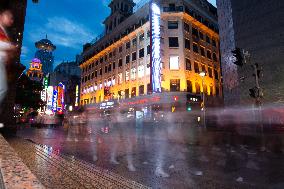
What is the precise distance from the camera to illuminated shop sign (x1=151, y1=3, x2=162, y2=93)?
31.1 metres

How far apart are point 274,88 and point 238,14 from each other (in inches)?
291

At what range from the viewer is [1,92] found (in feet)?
34.7

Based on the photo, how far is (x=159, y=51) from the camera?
31688 millimetres

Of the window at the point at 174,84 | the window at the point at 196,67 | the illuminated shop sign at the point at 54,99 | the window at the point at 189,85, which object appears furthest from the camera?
the illuminated shop sign at the point at 54,99

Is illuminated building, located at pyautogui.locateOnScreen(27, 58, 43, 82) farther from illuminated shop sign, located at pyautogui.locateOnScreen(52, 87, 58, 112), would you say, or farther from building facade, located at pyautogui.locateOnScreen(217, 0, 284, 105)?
building facade, located at pyautogui.locateOnScreen(217, 0, 284, 105)

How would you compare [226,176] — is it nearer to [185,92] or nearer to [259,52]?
[259,52]

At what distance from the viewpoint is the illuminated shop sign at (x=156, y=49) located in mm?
31141

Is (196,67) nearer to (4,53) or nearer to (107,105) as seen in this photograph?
(107,105)

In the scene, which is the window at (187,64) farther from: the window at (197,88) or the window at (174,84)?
the window at (197,88)

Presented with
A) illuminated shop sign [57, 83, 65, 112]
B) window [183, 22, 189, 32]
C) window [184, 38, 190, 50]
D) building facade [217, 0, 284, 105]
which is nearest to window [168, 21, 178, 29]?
window [183, 22, 189, 32]

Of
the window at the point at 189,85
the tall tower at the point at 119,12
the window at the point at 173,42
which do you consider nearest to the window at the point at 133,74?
the window at the point at 173,42

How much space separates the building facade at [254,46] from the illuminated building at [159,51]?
1190 centimetres

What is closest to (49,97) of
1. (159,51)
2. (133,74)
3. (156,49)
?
(133,74)

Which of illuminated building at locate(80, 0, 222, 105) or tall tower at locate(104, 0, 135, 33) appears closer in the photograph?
illuminated building at locate(80, 0, 222, 105)
